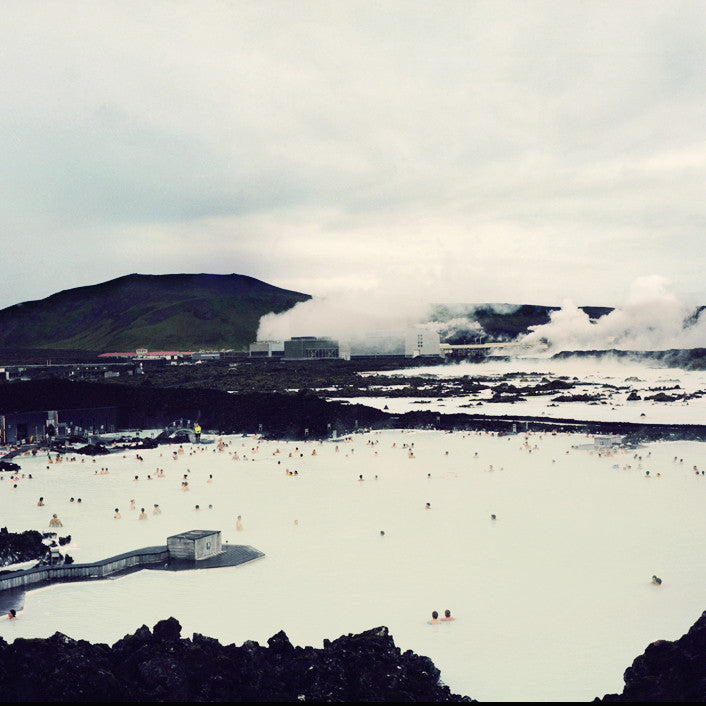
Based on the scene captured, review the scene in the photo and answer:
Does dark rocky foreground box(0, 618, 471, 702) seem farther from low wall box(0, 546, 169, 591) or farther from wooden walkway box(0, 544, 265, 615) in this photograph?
low wall box(0, 546, 169, 591)

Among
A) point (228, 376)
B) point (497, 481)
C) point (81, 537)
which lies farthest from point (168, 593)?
point (228, 376)

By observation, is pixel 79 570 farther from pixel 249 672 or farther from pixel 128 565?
pixel 249 672

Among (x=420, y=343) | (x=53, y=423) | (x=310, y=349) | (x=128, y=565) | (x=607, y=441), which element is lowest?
(x=128, y=565)

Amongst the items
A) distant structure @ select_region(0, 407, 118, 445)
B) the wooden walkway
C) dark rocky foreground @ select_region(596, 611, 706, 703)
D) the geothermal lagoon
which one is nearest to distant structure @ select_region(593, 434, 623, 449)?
the geothermal lagoon

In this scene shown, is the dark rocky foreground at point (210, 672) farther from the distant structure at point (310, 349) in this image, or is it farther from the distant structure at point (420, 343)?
the distant structure at point (420, 343)

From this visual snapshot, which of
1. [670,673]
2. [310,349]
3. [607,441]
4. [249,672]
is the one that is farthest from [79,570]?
[310,349]

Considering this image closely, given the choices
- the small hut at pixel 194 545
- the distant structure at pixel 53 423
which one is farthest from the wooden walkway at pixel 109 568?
the distant structure at pixel 53 423
